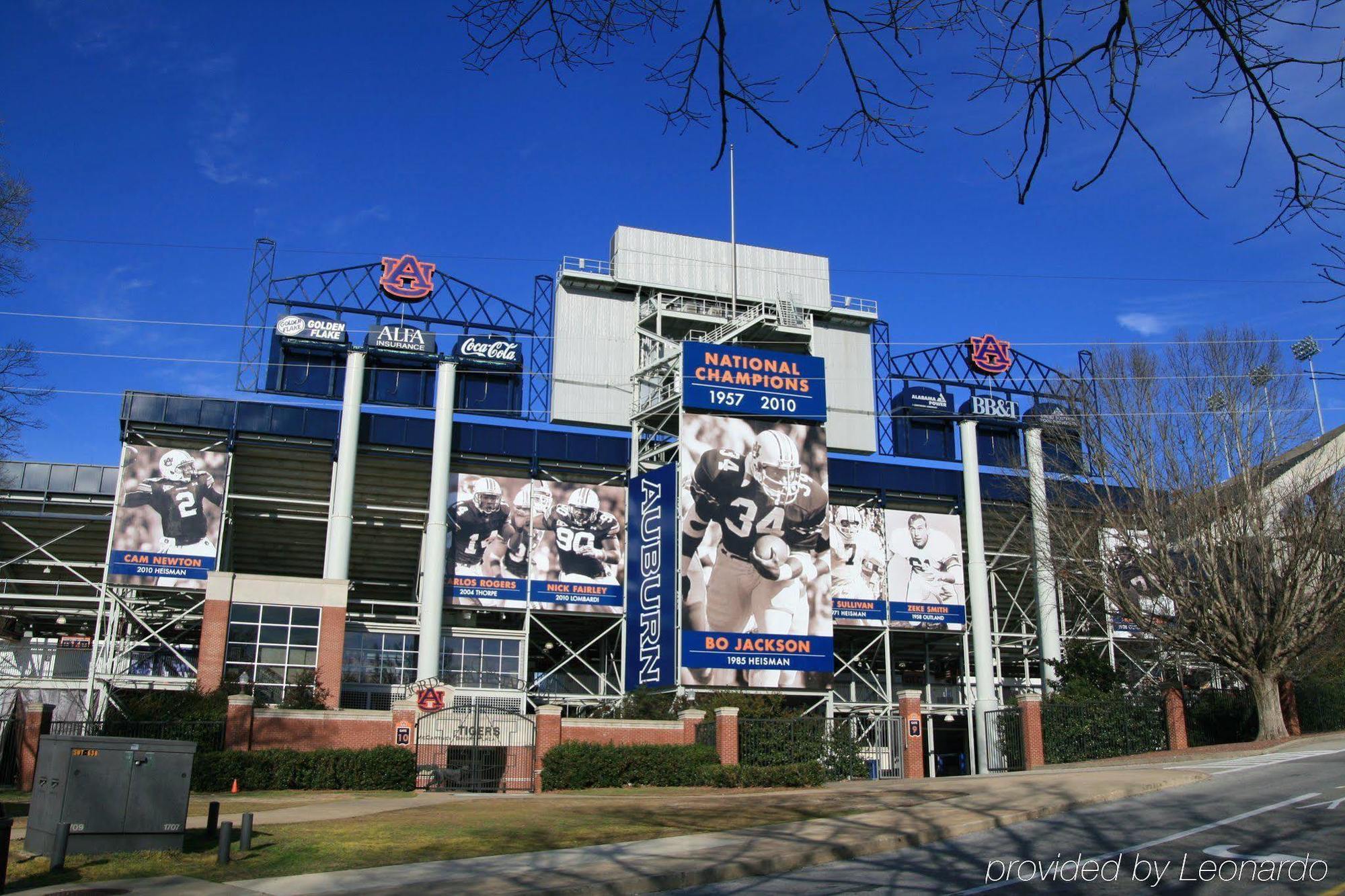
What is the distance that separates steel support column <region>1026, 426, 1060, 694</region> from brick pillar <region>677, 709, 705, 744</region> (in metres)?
16.4

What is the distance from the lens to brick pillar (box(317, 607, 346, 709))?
46031 mm

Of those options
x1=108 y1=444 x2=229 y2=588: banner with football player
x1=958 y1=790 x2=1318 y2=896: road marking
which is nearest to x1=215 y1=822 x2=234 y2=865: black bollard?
x1=958 y1=790 x2=1318 y2=896: road marking

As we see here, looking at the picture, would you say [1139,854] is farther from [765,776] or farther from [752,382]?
[752,382]

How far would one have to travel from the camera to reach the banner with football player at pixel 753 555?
A: 47.2 m

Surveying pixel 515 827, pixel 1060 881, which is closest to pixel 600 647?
pixel 515 827

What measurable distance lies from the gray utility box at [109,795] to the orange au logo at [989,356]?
57201mm

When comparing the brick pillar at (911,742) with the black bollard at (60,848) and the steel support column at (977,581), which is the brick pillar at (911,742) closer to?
the steel support column at (977,581)

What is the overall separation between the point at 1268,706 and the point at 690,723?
18.1 meters

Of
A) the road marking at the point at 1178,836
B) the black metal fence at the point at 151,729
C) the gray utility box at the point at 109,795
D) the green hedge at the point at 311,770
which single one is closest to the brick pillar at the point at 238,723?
the black metal fence at the point at 151,729

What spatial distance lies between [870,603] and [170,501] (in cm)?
3387

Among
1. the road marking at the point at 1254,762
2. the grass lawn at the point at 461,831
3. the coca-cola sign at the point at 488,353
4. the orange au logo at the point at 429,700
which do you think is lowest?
the grass lawn at the point at 461,831

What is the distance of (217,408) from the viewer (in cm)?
5319

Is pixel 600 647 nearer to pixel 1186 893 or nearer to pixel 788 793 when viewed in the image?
pixel 788 793

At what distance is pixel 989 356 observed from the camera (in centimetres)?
6788
